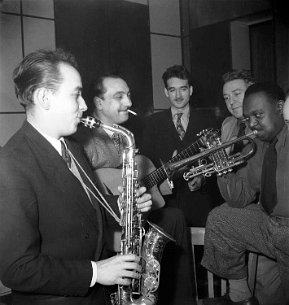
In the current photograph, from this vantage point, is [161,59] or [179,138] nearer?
[179,138]

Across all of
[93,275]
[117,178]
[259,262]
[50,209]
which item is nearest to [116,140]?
[117,178]

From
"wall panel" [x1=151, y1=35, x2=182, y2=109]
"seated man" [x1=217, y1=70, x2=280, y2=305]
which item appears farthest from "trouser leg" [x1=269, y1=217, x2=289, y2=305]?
"wall panel" [x1=151, y1=35, x2=182, y2=109]

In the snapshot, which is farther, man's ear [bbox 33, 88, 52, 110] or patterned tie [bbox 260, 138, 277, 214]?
patterned tie [bbox 260, 138, 277, 214]

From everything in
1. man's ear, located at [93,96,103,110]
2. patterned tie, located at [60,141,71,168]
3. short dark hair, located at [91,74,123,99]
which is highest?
short dark hair, located at [91,74,123,99]

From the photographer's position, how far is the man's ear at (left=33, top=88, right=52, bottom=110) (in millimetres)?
1672

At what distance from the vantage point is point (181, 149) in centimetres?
363

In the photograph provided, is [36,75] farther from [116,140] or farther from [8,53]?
[8,53]

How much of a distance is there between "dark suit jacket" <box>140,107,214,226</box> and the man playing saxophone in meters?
1.95

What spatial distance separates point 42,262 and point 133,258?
395mm

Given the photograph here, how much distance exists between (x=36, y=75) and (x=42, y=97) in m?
0.11

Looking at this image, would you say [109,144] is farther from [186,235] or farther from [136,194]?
[136,194]

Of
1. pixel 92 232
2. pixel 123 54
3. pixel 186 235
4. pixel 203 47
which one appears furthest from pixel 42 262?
pixel 203 47

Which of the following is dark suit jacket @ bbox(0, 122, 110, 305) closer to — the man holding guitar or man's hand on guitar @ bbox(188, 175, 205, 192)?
man's hand on guitar @ bbox(188, 175, 205, 192)

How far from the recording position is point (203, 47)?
16.8ft
